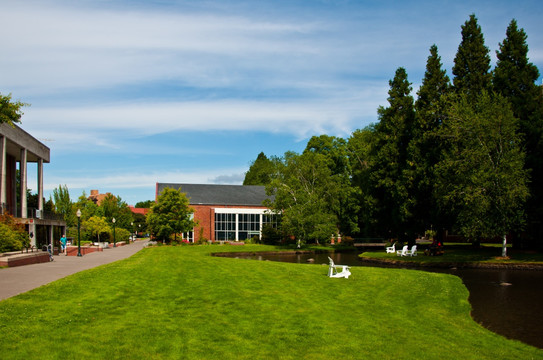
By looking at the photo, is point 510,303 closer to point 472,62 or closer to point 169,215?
point 472,62

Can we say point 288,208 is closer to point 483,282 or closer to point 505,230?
point 505,230

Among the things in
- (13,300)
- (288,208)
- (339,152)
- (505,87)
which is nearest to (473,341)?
(13,300)

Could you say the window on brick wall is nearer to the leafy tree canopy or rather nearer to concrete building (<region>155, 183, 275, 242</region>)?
concrete building (<region>155, 183, 275, 242</region>)

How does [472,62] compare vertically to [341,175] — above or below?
above

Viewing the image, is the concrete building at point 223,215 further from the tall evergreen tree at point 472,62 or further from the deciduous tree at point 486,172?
the deciduous tree at point 486,172

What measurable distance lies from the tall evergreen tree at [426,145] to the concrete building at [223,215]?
2832 cm

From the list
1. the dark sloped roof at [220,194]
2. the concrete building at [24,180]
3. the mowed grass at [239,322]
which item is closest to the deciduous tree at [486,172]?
the mowed grass at [239,322]

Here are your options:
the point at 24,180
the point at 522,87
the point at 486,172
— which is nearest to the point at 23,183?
the point at 24,180

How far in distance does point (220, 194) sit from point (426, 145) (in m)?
37.5

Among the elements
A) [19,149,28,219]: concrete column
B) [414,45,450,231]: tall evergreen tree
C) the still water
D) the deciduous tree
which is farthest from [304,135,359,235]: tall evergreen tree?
the still water

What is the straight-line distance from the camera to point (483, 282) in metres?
20.2

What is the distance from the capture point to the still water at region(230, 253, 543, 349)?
11.1m

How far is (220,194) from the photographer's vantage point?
233 feet

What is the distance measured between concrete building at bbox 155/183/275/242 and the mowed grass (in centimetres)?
5124
